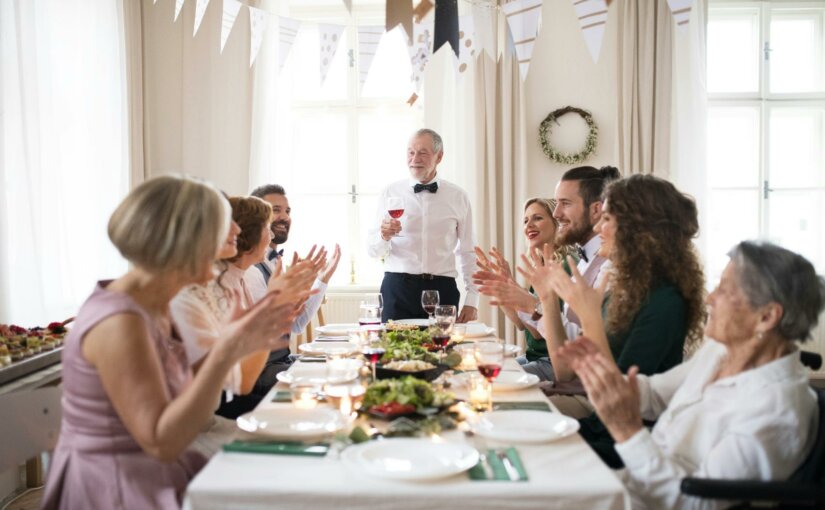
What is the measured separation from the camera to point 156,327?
1.54 meters

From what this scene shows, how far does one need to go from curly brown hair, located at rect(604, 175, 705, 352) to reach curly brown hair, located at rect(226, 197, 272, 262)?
4.30 feet

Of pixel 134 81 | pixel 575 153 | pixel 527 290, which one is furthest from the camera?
pixel 575 153

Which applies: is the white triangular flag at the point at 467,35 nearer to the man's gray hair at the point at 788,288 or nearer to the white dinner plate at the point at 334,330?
the white dinner plate at the point at 334,330

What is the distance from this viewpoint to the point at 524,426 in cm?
162

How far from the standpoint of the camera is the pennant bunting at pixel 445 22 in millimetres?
3717

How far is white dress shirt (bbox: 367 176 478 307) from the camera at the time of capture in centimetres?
432

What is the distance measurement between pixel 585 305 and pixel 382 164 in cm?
369

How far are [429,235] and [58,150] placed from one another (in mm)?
2325

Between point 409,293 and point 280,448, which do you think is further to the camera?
point 409,293

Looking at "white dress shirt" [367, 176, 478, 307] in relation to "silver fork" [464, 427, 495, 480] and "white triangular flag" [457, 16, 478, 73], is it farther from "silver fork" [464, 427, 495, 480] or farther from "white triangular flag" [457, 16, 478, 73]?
"silver fork" [464, 427, 495, 480]

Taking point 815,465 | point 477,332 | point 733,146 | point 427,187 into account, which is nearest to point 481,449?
point 815,465

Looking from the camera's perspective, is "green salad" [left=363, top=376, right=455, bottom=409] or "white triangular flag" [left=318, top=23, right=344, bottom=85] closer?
"green salad" [left=363, top=376, right=455, bottom=409]

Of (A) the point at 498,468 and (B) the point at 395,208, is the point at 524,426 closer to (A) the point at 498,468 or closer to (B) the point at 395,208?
(A) the point at 498,468

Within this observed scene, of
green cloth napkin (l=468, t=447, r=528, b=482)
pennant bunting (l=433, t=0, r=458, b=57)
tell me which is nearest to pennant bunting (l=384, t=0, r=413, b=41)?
pennant bunting (l=433, t=0, r=458, b=57)
